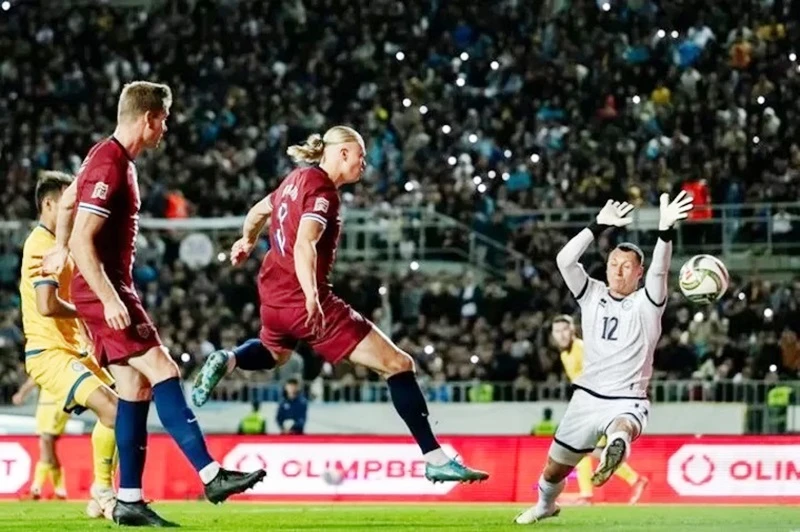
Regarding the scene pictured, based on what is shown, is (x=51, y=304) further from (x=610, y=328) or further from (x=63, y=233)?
(x=610, y=328)

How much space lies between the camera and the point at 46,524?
12.0m

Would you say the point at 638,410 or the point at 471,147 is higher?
the point at 471,147

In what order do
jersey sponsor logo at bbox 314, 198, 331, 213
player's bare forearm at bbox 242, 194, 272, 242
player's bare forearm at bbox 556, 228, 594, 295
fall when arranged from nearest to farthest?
jersey sponsor logo at bbox 314, 198, 331, 213
player's bare forearm at bbox 556, 228, 594, 295
player's bare forearm at bbox 242, 194, 272, 242

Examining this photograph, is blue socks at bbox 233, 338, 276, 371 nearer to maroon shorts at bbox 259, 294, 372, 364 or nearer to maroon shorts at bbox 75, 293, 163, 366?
maroon shorts at bbox 259, 294, 372, 364

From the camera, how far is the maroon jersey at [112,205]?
1052 centimetres

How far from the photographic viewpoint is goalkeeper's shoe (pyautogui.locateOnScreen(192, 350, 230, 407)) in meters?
11.6

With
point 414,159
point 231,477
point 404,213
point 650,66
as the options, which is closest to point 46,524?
point 231,477

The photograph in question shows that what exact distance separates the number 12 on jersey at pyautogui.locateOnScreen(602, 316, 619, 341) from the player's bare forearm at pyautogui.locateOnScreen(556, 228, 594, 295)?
30 centimetres

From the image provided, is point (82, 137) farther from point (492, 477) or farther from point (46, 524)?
point (46, 524)

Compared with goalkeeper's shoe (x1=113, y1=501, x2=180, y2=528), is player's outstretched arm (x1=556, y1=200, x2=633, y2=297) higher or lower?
higher

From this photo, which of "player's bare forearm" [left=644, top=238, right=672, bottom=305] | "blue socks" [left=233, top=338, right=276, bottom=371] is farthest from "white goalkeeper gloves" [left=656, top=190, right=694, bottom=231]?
"blue socks" [left=233, top=338, right=276, bottom=371]

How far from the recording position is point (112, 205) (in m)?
10.6

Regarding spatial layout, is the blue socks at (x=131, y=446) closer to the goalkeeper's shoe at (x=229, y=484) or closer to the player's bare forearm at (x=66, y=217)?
the goalkeeper's shoe at (x=229, y=484)

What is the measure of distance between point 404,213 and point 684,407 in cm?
692
